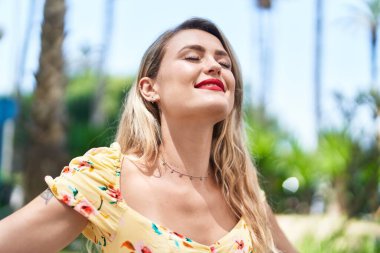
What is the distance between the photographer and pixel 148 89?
270cm

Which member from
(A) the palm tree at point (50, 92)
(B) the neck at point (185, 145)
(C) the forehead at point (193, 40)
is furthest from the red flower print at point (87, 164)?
(A) the palm tree at point (50, 92)

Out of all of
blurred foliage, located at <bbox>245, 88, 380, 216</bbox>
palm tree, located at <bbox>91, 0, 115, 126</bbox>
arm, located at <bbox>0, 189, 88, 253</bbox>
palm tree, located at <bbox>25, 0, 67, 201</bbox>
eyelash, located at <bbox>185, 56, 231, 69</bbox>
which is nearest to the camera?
arm, located at <bbox>0, 189, 88, 253</bbox>

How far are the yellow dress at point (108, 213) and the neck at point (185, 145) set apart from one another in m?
0.31

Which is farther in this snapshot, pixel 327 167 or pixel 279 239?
pixel 327 167

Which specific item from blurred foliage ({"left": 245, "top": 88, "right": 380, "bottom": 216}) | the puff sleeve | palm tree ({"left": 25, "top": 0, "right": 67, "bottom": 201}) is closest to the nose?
the puff sleeve

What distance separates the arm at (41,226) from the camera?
2.11 m

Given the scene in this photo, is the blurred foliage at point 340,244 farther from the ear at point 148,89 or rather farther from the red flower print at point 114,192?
the red flower print at point 114,192

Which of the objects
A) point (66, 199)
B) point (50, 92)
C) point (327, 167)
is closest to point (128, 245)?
point (66, 199)

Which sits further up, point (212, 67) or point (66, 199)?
point (212, 67)

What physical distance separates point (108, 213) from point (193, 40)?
75 centimetres

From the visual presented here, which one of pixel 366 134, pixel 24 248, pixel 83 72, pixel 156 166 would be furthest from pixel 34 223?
pixel 83 72

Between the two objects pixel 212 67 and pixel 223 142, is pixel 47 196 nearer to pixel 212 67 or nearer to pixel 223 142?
pixel 212 67

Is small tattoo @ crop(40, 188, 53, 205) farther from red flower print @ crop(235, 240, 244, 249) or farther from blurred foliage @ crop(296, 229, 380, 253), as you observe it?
blurred foliage @ crop(296, 229, 380, 253)

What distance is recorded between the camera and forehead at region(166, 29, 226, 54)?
8.48 feet
